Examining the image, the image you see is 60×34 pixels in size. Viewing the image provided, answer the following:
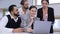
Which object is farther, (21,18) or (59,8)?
(59,8)

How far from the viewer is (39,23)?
129 cm

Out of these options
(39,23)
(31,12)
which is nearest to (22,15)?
(31,12)

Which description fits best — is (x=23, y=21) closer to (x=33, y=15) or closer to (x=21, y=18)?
(x=21, y=18)

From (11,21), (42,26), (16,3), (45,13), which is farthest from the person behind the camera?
(16,3)

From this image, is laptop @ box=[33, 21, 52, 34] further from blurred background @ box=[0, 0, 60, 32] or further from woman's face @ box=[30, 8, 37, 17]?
blurred background @ box=[0, 0, 60, 32]

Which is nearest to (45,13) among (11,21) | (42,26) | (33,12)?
(33,12)

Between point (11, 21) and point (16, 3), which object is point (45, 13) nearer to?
point (11, 21)

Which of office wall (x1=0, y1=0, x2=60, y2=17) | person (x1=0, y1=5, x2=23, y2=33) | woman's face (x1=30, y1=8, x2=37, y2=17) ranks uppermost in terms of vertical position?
office wall (x1=0, y1=0, x2=60, y2=17)

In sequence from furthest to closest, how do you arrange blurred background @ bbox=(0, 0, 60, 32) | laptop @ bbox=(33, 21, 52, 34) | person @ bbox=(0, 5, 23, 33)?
1. blurred background @ bbox=(0, 0, 60, 32)
2. person @ bbox=(0, 5, 23, 33)
3. laptop @ bbox=(33, 21, 52, 34)

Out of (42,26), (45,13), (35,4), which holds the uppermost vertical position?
(35,4)

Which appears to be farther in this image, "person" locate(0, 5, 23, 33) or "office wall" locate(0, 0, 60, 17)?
"office wall" locate(0, 0, 60, 17)

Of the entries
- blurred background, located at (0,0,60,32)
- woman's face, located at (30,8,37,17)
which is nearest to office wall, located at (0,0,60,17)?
blurred background, located at (0,0,60,32)

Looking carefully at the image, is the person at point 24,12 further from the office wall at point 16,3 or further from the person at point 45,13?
the office wall at point 16,3

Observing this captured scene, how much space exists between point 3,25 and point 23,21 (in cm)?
34
